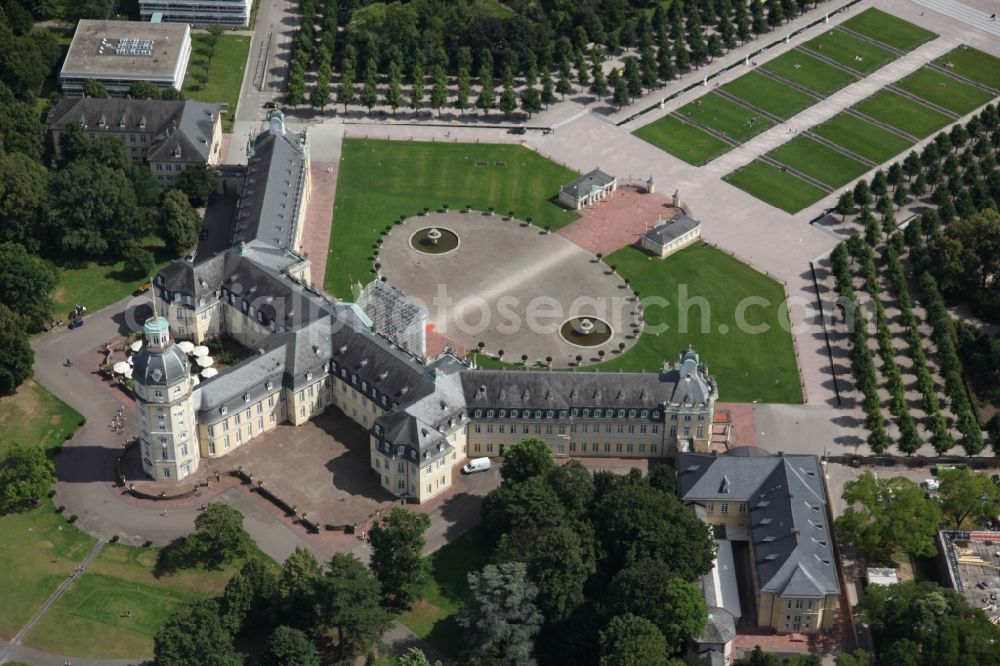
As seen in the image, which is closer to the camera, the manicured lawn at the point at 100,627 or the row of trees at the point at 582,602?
the row of trees at the point at 582,602

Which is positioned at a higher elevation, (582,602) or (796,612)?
(582,602)

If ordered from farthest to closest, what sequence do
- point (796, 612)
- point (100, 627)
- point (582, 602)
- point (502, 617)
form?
1. point (796, 612)
2. point (582, 602)
3. point (100, 627)
4. point (502, 617)

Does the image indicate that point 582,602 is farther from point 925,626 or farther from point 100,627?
point 100,627

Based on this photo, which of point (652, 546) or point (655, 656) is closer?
point (655, 656)

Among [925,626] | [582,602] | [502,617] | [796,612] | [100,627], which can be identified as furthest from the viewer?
[796,612]

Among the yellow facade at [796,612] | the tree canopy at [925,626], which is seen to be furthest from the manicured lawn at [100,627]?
the tree canopy at [925,626]

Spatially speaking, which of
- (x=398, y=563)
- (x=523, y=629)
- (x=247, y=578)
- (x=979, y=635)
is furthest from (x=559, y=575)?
(x=979, y=635)

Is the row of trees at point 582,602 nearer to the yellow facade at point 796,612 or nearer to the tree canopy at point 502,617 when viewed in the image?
the tree canopy at point 502,617

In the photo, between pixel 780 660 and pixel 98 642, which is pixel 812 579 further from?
pixel 98 642

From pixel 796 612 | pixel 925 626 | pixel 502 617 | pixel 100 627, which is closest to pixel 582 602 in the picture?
pixel 502 617

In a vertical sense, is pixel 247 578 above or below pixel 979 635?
above

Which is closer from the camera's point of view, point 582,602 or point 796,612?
point 582,602
